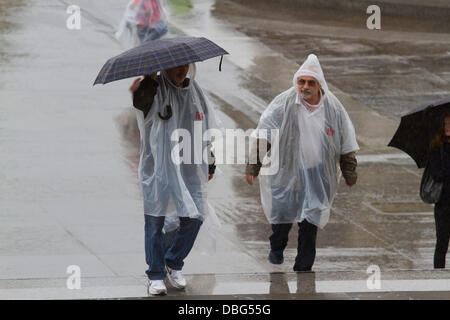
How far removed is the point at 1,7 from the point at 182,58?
1248 centimetres

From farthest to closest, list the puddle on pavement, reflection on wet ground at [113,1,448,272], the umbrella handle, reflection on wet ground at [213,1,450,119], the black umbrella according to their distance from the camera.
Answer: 1. reflection on wet ground at [213,1,450,119]
2. the puddle on pavement
3. reflection on wet ground at [113,1,448,272]
4. the black umbrella
5. the umbrella handle

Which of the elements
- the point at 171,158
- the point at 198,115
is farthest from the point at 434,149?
the point at 171,158

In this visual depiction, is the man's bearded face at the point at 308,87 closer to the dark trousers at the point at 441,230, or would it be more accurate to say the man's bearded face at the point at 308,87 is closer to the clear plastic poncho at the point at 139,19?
the dark trousers at the point at 441,230

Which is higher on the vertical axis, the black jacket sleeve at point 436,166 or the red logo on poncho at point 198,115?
the red logo on poncho at point 198,115

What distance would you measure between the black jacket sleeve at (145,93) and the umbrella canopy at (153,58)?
171 millimetres

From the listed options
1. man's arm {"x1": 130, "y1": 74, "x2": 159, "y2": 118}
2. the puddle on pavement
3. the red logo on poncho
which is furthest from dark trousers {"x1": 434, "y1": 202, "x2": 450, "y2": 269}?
man's arm {"x1": 130, "y1": 74, "x2": 159, "y2": 118}

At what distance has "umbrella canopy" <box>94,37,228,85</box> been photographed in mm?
7773

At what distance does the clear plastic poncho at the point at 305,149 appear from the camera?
28.9ft

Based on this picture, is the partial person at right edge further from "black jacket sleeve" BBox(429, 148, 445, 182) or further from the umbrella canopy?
the umbrella canopy

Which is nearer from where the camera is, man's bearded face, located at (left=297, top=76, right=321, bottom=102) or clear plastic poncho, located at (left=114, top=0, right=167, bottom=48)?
man's bearded face, located at (left=297, top=76, right=321, bottom=102)

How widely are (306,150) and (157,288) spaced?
1.81 m

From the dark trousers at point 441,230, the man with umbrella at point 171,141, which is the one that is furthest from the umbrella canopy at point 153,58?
the dark trousers at point 441,230

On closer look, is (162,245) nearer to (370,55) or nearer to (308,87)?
(308,87)
